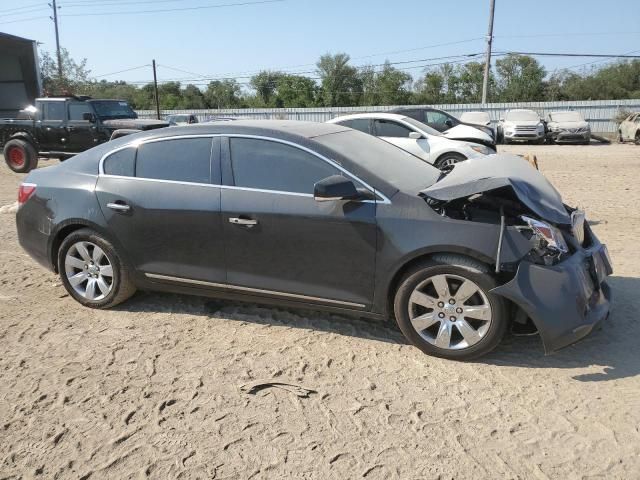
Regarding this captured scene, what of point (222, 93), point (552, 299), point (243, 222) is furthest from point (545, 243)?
point (222, 93)

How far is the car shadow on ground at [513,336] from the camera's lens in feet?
11.7

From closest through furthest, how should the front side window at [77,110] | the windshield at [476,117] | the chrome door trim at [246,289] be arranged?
the chrome door trim at [246,289] → the front side window at [77,110] → the windshield at [476,117]

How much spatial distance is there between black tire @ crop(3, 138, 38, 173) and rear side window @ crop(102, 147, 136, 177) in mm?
11336

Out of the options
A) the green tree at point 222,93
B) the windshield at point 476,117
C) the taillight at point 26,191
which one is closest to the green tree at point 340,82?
the green tree at point 222,93

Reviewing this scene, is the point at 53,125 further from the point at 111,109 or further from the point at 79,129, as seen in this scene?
the point at 111,109

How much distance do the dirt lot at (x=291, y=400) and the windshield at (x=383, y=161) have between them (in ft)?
3.75

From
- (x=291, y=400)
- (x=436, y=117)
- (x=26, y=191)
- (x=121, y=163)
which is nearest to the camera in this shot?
(x=291, y=400)

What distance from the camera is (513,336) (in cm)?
398

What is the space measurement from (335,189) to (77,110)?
12.7 m

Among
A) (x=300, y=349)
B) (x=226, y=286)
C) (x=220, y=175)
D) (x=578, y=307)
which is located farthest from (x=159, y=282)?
(x=578, y=307)

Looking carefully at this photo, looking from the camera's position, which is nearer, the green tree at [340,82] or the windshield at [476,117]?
the windshield at [476,117]

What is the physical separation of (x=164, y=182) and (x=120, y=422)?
1918 mm

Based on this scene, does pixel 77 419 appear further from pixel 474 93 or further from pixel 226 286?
pixel 474 93

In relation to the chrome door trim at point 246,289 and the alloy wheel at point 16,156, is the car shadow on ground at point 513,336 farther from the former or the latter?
the alloy wheel at point 16,156
